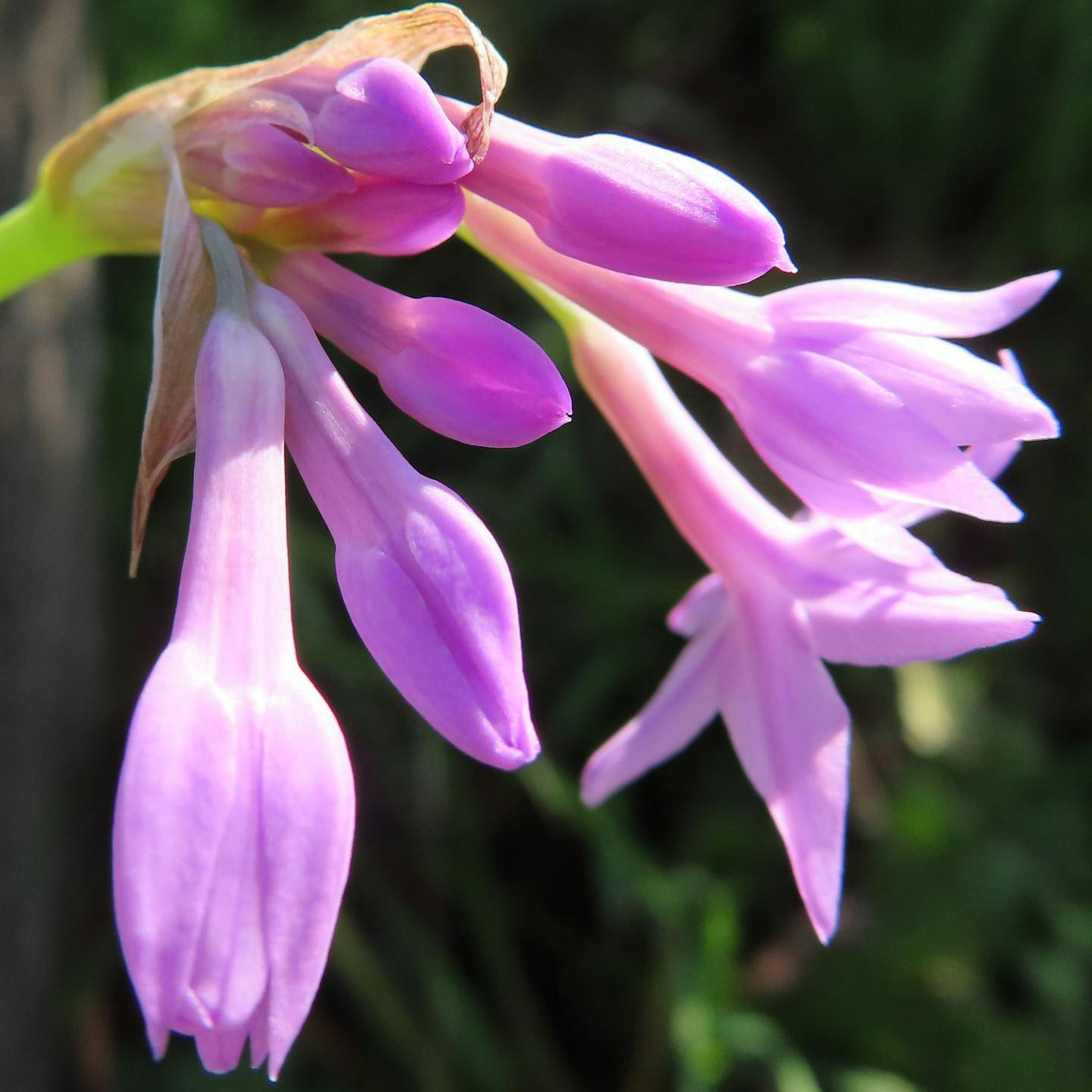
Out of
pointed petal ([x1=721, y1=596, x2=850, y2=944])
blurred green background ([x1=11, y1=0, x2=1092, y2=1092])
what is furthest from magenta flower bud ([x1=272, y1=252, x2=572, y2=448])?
blurred green background ([x1=11, y1=0, x2=1092, y2=1092])

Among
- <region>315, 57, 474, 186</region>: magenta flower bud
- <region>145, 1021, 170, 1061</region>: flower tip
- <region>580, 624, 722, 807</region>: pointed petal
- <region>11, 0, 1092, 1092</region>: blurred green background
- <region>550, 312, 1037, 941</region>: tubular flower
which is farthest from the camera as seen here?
<region>11, 0, 1092, 1092</region>: blurred green background

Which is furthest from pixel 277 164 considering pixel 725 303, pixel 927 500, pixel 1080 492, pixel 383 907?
pixel 1080 492

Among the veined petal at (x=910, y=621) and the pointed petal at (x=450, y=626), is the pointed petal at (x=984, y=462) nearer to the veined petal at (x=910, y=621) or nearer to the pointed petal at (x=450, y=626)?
the veined petal at (x=910, y=621)

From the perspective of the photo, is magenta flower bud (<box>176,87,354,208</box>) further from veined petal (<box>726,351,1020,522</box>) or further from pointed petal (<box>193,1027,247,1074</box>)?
pointed petal (<box>193,1027,247,1074</box>)

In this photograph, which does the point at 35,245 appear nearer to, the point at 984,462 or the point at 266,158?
the point at 266,158

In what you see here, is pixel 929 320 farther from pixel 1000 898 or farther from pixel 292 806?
pixel 1000 898

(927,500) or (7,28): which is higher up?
(927,500)

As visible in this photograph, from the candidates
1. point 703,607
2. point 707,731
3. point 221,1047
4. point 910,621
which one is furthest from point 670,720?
point 707,731
